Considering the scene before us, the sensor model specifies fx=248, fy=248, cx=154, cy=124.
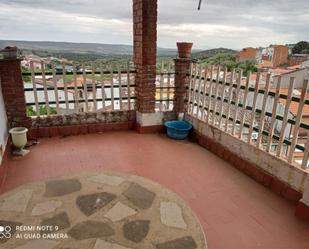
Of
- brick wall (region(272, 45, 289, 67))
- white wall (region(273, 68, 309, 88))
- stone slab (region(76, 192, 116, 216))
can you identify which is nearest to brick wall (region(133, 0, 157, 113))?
brick wall (region(272, 45, 289, 67))

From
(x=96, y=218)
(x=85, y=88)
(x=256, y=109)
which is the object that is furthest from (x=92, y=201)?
(x=85, y=88)

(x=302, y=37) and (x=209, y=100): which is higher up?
(x=302, y=37)

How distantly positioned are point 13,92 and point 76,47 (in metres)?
1.90

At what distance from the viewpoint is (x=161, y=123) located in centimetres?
446

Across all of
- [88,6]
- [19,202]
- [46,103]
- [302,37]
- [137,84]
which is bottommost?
[19,202]

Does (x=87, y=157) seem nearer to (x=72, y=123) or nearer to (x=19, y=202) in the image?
(x=72, y=123)

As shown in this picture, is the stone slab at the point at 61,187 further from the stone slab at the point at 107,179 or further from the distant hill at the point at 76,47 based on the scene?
the distant hill at the point at 76,47

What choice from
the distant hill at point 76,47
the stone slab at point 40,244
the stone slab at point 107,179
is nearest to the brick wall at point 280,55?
the distant hill at point 76,47

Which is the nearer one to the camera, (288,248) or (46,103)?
(288,248)

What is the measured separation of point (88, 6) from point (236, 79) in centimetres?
284

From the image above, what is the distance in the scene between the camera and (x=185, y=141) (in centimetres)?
412

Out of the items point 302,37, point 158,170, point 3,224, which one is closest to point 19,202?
A: point 3,224

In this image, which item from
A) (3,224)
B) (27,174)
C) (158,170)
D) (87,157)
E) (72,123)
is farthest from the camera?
(72,123)

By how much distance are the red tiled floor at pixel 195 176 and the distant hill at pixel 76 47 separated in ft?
4.90
